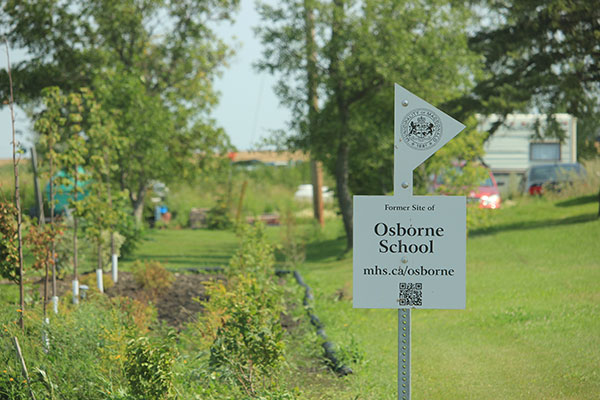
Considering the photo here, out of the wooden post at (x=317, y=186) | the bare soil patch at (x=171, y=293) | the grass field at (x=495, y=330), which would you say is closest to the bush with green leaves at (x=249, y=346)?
the grass field at (x=495, y=330)

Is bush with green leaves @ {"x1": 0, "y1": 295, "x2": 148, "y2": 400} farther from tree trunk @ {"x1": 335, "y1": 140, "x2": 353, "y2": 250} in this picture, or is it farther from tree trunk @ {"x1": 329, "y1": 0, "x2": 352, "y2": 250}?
tree trunk @ {"x1": 335, "y1": 140, "x2": 353, "y2": 250}

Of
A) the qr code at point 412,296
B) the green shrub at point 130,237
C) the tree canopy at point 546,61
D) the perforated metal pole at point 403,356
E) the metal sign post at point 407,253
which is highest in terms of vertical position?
the tree canopy at point 546,61

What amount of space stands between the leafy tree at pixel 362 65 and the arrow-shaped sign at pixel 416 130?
9.84 meters

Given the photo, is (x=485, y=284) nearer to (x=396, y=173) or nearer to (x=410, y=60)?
(x=410, y=60)

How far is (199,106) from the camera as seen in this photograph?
21.0 meters

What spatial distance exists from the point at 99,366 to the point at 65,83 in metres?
14.0

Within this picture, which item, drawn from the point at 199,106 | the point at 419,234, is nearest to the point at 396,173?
the point at 419,234

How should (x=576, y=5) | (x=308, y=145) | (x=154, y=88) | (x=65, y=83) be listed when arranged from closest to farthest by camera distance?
(x=576, y=5)
(x=308, y=145)
(x=65, y=83)
(x=154, y=88)

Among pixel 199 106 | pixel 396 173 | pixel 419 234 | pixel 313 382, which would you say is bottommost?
pixel 313 382

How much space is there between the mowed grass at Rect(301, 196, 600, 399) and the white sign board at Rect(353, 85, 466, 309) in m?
1.51

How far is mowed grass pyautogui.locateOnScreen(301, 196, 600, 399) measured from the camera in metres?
5.93

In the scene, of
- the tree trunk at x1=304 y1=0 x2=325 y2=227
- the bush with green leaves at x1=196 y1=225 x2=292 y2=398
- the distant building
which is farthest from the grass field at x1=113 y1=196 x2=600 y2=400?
the tree trunk at x1=304 y1=0 x2=325 y2=227

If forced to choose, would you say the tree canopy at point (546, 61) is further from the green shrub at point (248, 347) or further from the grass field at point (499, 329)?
the green shrub at point (248, 347)

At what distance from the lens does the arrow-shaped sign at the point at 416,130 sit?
4301 millimetres
